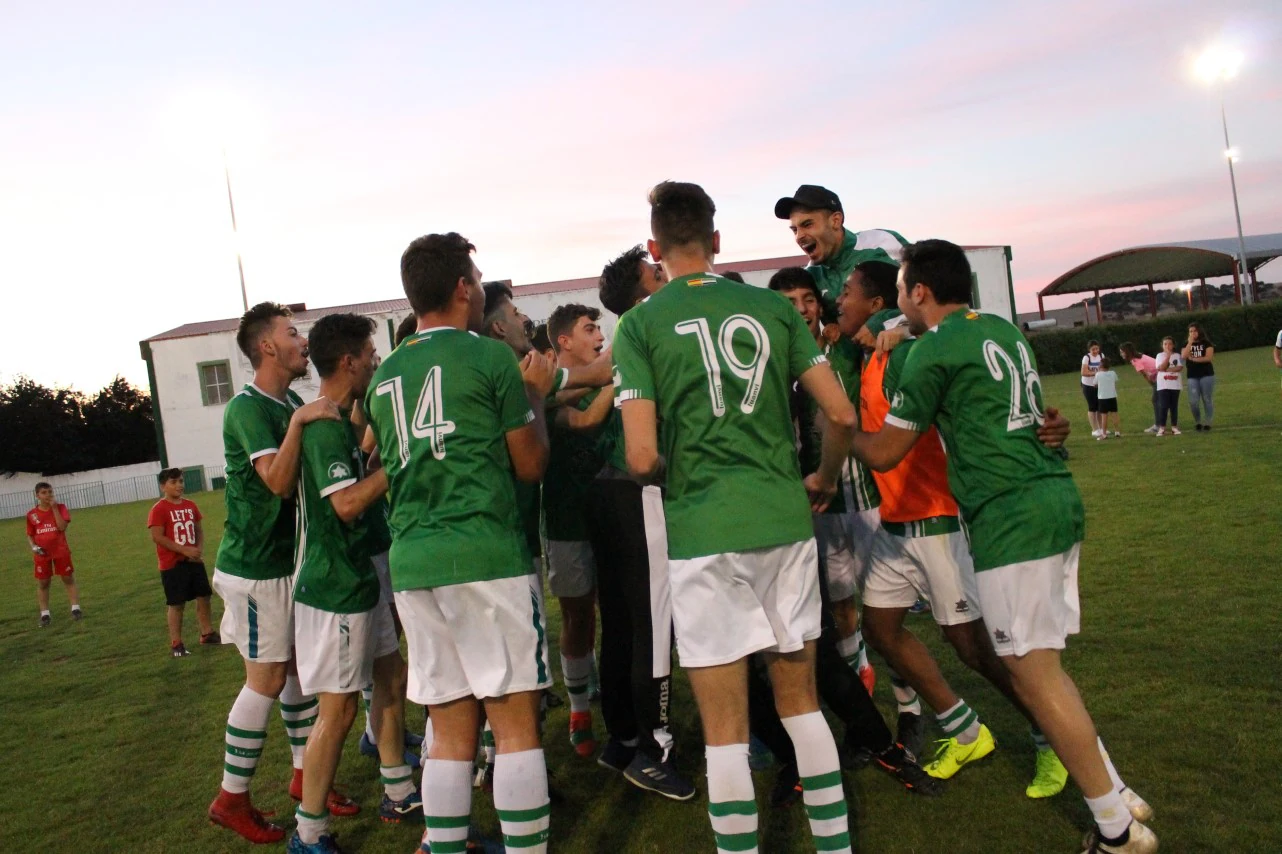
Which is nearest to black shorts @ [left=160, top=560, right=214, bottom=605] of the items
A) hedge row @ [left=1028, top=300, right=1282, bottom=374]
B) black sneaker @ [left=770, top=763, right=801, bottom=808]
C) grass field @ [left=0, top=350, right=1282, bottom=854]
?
grass field @ [left=0, top=350, right=1282, bottom=854]

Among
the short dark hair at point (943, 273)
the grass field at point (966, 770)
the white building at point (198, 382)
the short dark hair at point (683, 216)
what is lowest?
the grass field at point (966, 770)

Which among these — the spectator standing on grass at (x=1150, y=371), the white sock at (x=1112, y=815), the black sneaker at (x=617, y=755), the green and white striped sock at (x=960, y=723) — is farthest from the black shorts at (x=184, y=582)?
the spectator standing on grass at (x=1150, y=371)

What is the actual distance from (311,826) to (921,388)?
3.14 metres

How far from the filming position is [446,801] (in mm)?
3488

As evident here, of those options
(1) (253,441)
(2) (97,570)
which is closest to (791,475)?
(1) (253,441)

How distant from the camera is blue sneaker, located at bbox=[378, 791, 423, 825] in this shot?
4.73m

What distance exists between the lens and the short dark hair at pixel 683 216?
3.45 m

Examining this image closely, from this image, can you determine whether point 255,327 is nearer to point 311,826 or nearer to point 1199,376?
point 311,826

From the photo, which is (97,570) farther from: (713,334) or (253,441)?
(713,334)

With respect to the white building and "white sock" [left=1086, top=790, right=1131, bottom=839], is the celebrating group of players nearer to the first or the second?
"white sock" [left=1086, top=790, right=1131, bottom=839]

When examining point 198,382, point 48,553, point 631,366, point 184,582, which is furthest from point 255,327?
point 198,382

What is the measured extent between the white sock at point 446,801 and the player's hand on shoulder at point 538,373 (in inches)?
57.7

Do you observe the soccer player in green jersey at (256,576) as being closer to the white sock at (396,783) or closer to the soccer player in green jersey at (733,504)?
the white sock at (396,783)

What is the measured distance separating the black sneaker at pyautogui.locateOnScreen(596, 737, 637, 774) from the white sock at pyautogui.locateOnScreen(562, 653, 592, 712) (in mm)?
591
